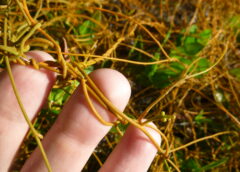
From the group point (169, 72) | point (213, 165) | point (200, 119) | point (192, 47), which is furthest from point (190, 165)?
point (192, 47)

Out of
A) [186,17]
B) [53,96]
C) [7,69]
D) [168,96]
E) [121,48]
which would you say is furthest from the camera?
[186,17]

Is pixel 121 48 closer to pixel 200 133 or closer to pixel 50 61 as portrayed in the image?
pixel 200 133

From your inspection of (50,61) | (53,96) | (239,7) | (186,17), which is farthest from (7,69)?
(239,7)

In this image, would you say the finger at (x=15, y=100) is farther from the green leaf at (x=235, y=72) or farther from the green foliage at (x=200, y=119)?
the green leaf at (x=235, y=72)

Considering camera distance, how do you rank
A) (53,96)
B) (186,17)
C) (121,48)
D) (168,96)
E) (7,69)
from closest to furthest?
1. (7,69)
2. (53,96)
3. (168,96)
4. (121,48)
5. (186,17)

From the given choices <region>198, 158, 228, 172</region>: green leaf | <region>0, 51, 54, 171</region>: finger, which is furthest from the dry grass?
<region>0, 51, 54, 171</region>: finger

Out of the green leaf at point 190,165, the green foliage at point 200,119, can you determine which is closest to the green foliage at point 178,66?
the green foliage at point 200,119

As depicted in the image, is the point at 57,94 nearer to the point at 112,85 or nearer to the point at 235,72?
the point at 112,85
